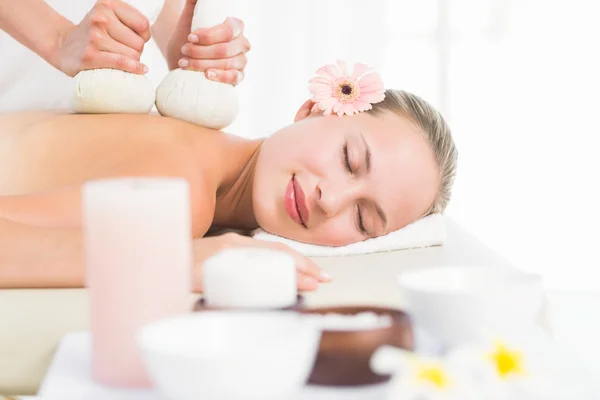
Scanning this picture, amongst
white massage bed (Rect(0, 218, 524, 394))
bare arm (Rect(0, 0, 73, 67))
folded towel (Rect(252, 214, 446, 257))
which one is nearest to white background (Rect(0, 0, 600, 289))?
bare arm (Rect(0, 0, 73, 67))

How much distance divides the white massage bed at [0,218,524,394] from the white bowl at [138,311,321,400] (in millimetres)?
453

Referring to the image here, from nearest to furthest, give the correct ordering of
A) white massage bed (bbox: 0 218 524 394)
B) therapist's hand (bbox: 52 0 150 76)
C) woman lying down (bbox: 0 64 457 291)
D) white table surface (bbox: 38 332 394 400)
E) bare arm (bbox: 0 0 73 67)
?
white table surface (bbox: 38 332 394 400) → white massage bed (bbox: 0 218 524 394) → woman lying down (bbox: 0 64 457 291) → therapist's hand (bbox: 52 0 150 76) → bare arm (bbox: 0 0 73 67)

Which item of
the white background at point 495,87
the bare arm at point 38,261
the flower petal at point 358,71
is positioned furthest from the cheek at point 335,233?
the white background at point 495,87

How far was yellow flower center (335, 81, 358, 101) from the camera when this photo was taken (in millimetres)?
2076

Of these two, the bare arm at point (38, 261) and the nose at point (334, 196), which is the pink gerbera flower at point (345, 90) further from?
the bare arm at point (38, 261)

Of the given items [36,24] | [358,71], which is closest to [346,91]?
[358,71]

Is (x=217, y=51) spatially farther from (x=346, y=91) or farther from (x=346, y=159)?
(x=346, y=159)

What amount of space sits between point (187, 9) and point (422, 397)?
6.34 ft

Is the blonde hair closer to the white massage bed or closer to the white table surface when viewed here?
the white massage bed

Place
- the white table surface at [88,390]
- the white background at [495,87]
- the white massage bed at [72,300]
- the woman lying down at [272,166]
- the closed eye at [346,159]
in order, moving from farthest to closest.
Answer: the white background at [495,87], the closed eye at [346,159], the woman lying down at [272,166], the white massage bed at [72,300], the white table surface at [88,390]

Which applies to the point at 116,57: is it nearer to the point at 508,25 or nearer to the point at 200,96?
the point at 200,96

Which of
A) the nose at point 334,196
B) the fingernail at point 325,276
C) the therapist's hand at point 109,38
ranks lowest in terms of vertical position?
the fingernail at point 325,276

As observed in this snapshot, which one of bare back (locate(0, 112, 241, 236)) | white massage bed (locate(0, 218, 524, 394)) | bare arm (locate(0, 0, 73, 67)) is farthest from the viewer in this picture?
bare arm (locate(0, 0, 73, 67))

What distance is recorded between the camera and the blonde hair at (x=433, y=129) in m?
2.03
